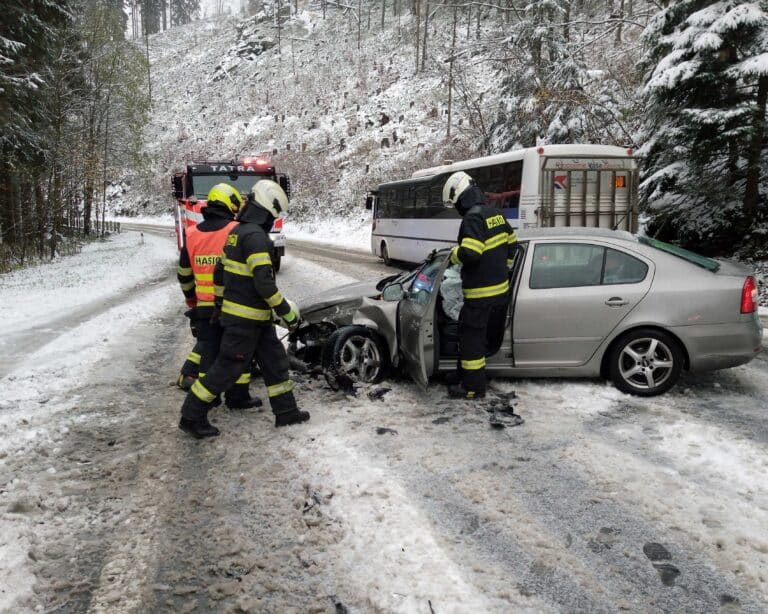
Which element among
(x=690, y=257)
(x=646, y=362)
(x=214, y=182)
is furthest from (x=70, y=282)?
(x=690, y=257)

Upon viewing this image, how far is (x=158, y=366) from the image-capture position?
6484 mm

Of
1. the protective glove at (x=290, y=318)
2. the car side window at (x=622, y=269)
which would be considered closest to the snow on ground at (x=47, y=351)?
the protective glove at (x=290, y=318)

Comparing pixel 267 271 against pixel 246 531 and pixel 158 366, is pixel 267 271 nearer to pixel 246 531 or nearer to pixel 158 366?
pixel 246 531

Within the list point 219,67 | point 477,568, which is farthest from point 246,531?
point 219,67

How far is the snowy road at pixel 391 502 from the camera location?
8.52ft

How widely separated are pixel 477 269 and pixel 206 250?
2.25 metres

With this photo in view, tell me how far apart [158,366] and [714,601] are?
5.62 metres

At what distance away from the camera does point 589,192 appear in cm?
1255

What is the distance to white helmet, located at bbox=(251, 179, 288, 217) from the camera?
13.9ft

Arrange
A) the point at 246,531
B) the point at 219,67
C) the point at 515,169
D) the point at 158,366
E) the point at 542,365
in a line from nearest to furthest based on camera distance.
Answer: the point at 246,531 → the point at 542,365 → the point at 158,366 → the point at 515,169 → the point at 219,67

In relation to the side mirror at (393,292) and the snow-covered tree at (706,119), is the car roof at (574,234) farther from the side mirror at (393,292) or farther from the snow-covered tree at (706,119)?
the snow-covered tree at (706,119)

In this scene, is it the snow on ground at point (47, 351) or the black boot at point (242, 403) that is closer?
the snow on ground at point (47, 351)

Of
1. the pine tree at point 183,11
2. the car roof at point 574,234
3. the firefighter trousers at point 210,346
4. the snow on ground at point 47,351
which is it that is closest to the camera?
the snow on ground at point 47,351

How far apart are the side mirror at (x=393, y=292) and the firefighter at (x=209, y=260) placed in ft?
5.07
